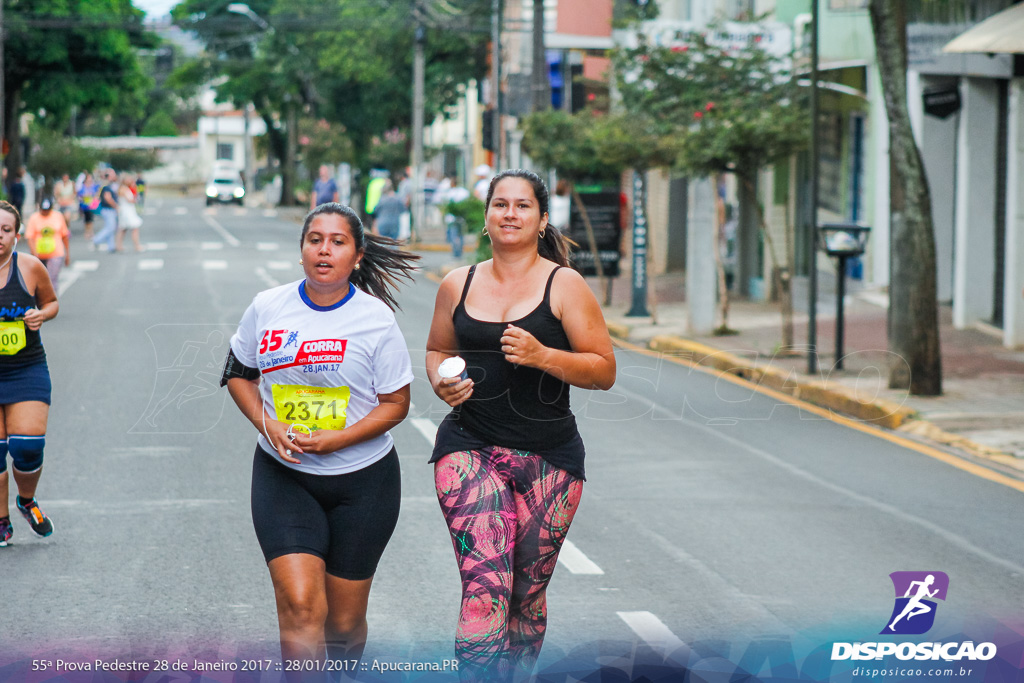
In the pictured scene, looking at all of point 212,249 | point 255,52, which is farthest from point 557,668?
point 255,52

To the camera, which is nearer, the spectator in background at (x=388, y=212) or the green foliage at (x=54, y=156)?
the spectator in background at (x=388, y=212)

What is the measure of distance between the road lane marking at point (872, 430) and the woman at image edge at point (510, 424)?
2.31 m

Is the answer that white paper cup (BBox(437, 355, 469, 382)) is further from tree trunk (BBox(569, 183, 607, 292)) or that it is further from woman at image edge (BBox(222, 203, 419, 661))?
tree trunk (BBox(569, 183, 607, 292))

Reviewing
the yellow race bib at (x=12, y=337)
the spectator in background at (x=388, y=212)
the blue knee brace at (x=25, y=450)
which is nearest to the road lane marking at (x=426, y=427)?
the blue knee brace at (x=25, y=450)

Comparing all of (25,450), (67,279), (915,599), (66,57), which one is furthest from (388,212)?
(915,599)

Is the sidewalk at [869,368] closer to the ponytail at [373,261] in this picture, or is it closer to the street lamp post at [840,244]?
the street lamp post at [840,244]

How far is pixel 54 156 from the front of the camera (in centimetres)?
5066

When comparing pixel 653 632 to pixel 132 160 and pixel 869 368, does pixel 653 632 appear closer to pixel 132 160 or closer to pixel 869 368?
pixel 869 368

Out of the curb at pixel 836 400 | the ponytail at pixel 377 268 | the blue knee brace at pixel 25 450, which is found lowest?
the curb at pixel 836 400

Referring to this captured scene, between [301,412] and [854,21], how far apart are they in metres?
18.3

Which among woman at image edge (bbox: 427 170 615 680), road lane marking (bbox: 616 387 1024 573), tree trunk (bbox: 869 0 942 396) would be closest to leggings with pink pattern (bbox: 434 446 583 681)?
woman at image edge (bbox: 427 170 615 680)

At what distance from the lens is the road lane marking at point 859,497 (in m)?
7.27

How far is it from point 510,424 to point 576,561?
2726 mm

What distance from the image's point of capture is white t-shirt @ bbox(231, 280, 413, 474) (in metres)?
4.50
